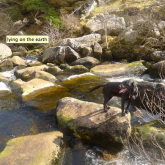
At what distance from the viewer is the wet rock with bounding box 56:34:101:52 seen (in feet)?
53.2

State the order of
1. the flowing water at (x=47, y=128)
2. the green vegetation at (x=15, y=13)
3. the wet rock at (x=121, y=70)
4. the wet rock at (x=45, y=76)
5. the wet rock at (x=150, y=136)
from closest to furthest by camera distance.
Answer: the flowing water at (x=47, y=128), the wet rock at (x=150, y=136), the wet rock at (x=45, y=76), the wet rock at (x=121, y=70), the green vegetation at (x=15, y=13)

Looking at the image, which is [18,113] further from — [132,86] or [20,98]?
[132,86]

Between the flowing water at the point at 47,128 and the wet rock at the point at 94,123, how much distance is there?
272 mm

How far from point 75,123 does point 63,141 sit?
0.63m

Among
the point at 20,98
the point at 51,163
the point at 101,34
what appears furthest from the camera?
the point at 101,34

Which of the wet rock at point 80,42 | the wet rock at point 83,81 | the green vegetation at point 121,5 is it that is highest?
the green vegetation at point 121,5

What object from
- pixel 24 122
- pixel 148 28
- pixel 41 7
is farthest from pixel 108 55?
pixel 41 7

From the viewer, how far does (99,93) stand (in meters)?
8.60

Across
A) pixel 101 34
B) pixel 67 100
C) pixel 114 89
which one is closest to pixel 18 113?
pixel 67 100

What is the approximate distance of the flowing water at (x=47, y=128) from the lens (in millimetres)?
4531

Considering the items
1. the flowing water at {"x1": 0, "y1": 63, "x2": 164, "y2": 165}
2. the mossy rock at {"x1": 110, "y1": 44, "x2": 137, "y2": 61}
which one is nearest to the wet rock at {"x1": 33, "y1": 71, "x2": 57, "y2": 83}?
the flowing water at {"x1": 0, "y1": 63, "x2": 164, "y2": 165}

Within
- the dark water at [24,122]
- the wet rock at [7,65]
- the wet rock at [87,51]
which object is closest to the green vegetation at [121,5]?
the wet rock at [87,51]

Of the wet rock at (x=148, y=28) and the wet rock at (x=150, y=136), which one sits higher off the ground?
the wet rock at (x=148, y=28)

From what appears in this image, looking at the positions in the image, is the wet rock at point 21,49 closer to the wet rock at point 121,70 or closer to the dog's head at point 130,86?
the wet rock at point 121,70
